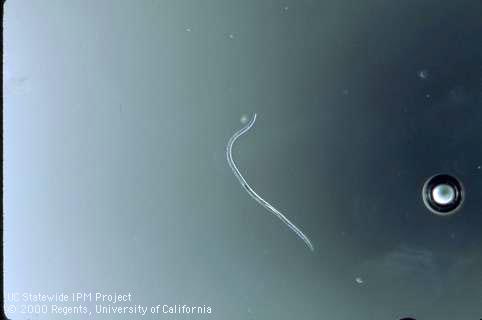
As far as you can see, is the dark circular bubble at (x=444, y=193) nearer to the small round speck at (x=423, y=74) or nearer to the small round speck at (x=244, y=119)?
the small round speck at (x=423, y=74)

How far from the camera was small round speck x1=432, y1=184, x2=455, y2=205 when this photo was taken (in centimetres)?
150

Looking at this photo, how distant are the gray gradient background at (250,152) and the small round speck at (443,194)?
50 millimetres

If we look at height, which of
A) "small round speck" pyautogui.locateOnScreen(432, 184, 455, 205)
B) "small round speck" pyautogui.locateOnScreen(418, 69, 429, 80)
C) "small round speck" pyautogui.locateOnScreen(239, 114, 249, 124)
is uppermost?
"small round speck" pyautogui.locateOnScreen(418, 69, 429, 80)

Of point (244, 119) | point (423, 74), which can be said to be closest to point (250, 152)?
point (244, 119)

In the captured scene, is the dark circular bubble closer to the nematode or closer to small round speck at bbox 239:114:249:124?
the nematode

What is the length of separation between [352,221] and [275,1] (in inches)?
27.8

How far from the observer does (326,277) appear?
1.52 meters

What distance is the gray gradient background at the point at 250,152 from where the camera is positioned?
1505 millimetres

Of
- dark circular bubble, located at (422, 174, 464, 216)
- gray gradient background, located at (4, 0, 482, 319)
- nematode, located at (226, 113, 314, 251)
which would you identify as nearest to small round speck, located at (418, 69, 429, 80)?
gray gradient background, located at (4, 0, 482, 319)

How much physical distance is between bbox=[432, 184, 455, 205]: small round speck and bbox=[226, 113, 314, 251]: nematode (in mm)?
400

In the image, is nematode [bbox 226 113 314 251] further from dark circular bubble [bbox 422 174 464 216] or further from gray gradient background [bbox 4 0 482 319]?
dark circular bubble [bbox 422 174 464 216]

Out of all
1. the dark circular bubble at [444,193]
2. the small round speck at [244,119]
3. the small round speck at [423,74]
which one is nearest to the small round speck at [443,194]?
the dark circular bubble at [444,193]

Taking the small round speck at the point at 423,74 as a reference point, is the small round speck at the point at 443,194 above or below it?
below

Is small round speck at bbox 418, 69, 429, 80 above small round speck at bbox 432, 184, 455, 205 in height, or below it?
above
